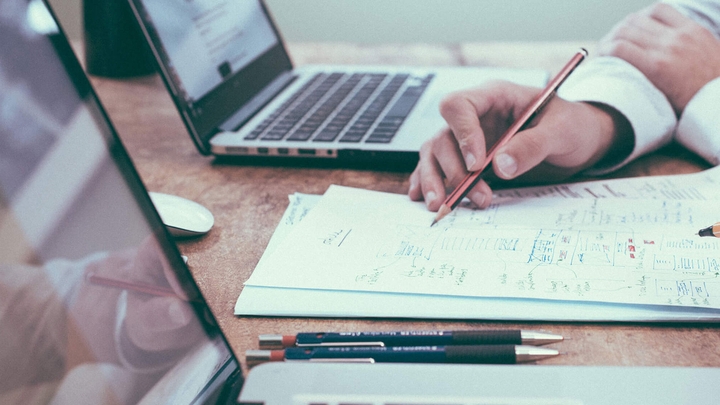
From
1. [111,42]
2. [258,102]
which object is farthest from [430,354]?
[111,42]

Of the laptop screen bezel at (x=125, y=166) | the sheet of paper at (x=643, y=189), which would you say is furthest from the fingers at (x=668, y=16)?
the laptop screen bezel at (x=125, y=166)

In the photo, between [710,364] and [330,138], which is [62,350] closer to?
[710,364]

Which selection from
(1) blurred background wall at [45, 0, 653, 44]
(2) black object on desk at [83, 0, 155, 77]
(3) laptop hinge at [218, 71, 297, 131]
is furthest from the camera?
(1) blurred background wall at [45, 0, 653, 44]

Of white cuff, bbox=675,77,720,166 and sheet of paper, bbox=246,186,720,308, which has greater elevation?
sheet of paper, bbox=246,186,720,308

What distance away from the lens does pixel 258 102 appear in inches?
31.2

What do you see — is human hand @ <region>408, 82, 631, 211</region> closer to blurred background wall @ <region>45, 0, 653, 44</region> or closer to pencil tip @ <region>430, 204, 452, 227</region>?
pencil tip @ <region>430, 204, 452, 227</region>

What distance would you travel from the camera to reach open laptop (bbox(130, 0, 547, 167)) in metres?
0.66

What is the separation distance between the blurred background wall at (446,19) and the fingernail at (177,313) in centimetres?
171

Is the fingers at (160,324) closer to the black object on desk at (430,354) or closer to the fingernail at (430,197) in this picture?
the black object on desk at (430,354)

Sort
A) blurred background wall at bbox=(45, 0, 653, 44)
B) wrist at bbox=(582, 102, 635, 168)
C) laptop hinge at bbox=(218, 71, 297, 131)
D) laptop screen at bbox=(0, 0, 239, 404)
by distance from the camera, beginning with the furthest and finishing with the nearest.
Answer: blurred background wall at bbox=(45, 0, 653, 44)
laptop hinge at bbox=(218, 71, 297, 131)
wrist at bbox=(582, 102, 635, 168)
laptop screen at bbox=(0, 0, 239, 404)

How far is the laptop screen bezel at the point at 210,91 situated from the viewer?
2.12ft

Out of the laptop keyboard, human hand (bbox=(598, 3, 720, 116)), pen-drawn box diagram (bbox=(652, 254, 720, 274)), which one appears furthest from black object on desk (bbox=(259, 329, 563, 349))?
human hand (bbox=(598, 3, 720, 116))

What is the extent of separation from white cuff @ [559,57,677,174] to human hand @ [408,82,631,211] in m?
0.01

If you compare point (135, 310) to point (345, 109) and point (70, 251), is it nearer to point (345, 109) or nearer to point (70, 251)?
point (70, 251)
